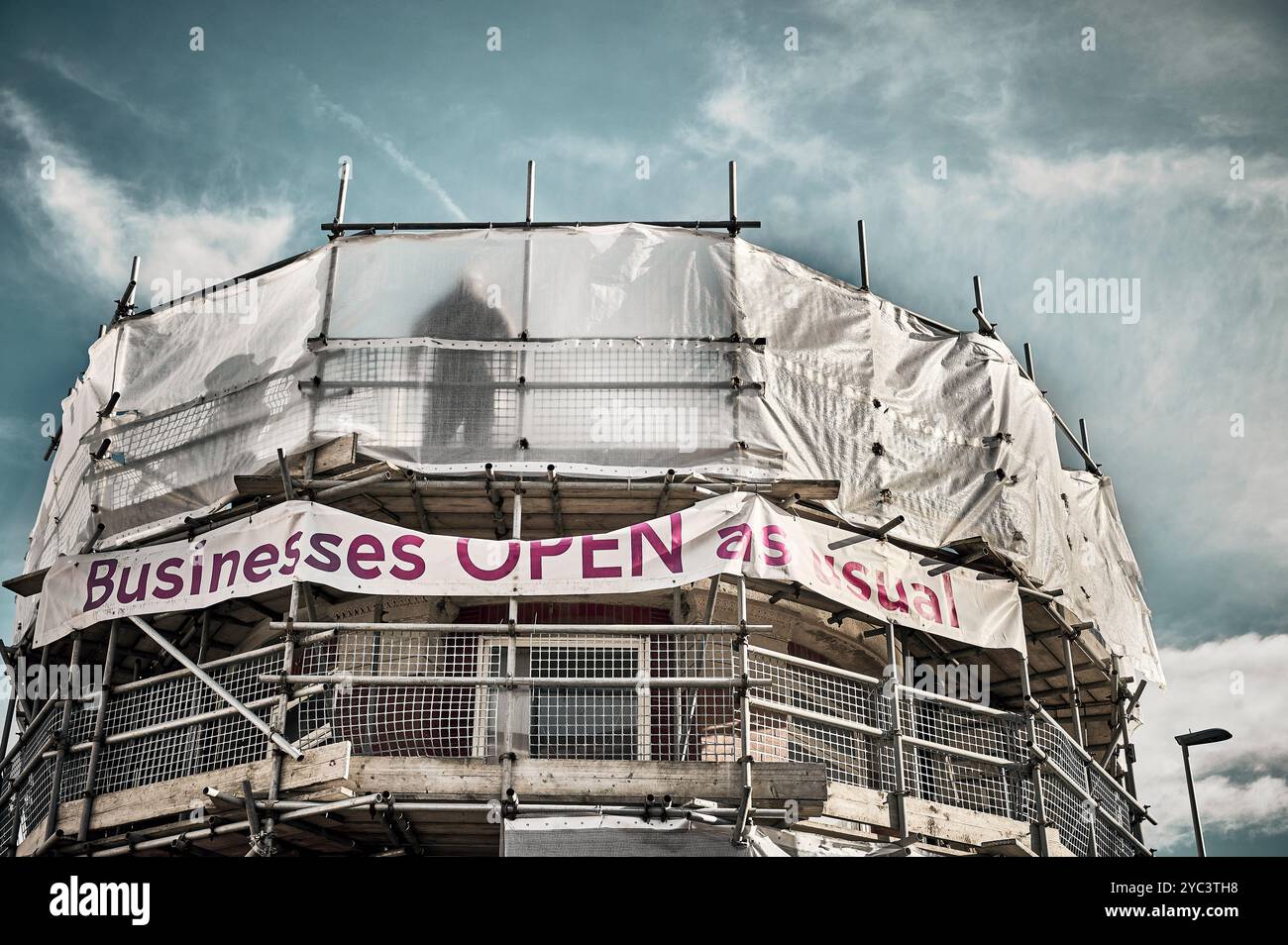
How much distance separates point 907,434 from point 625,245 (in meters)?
5.17

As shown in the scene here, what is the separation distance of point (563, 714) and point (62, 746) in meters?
6.81

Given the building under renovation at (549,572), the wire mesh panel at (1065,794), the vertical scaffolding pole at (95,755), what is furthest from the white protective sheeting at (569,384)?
the vertical scaffolding pole at (95,755)

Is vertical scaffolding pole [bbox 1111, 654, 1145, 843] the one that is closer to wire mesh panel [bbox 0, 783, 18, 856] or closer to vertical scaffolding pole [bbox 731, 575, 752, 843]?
vertical scaffolding pole [bbox 731, 575, 752, 843]

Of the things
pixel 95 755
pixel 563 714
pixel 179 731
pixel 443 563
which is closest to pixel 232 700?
pixel 179 731

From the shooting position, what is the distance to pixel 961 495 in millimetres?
21594

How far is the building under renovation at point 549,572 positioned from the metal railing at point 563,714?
0.21ft

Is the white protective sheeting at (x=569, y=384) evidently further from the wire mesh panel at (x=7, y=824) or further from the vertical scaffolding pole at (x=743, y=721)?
the wire mesh panel at (x=7, y=824)

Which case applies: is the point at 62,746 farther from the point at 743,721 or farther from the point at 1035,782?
the point at 1035,782

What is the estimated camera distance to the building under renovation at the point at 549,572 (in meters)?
16.9

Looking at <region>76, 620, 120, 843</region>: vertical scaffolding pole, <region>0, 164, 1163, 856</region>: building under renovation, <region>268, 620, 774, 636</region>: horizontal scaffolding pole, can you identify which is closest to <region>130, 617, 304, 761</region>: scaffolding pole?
<region>0, 164, 1163, 856</region>: building under renovation

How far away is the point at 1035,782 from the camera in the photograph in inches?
754
